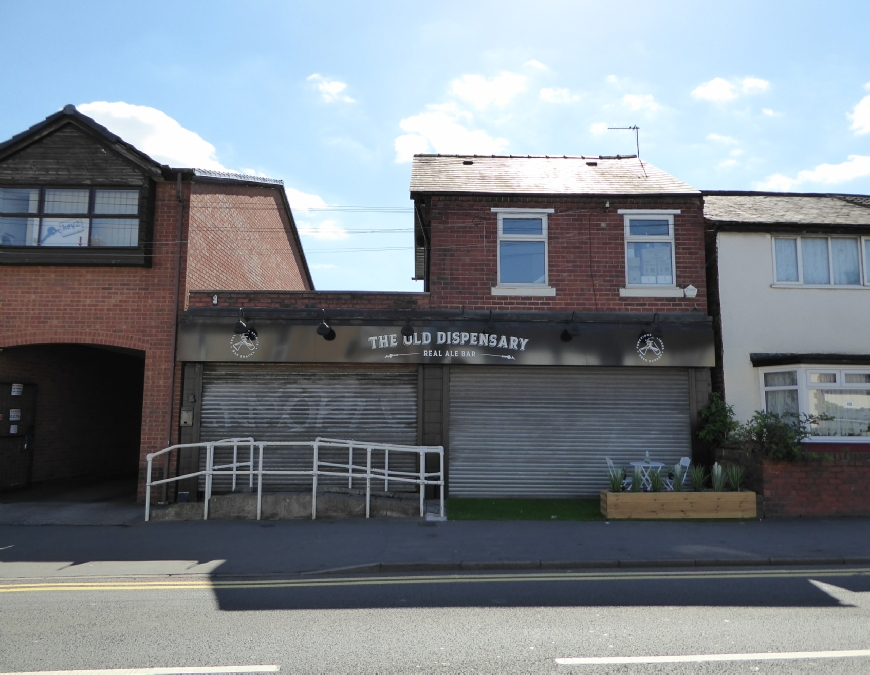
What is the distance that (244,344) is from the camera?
12906 mm

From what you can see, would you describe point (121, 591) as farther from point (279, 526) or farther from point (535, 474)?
point (535, 474)

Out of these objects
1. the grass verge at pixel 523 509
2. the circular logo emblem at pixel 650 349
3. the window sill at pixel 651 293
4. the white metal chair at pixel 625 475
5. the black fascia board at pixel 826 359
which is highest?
the window sill at pixel 651 293

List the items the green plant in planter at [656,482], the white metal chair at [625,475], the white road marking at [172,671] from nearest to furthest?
the white road marking at [172,671] → the green plant in planter at [656,482] → the white metal chair at [625,475]

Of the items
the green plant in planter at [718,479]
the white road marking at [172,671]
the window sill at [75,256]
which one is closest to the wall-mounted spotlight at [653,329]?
the green plant in planter at [718,479]

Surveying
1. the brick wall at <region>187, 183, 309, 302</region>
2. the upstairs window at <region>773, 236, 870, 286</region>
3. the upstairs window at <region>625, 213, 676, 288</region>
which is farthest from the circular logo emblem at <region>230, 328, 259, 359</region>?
the upstairs window at <region>773, 236, 870, 286</region>

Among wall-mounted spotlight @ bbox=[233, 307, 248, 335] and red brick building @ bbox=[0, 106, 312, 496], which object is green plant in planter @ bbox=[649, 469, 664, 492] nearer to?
wall-mounted spotlight @ bbox=[233, 307, 248, 335]

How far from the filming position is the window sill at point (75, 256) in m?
12.9

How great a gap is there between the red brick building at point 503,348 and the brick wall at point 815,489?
212 cm

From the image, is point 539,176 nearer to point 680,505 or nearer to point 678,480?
point 678,480

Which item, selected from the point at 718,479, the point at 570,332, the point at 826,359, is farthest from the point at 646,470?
the point at 826,359

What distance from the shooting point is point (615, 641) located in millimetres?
5445

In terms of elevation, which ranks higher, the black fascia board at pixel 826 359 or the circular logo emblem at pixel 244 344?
the circular logo emblem at pixel 244 344

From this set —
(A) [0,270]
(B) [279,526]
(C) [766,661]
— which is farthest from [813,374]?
(A) [0,270]

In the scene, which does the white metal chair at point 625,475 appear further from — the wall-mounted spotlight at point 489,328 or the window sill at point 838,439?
the window sill at point 838,439
